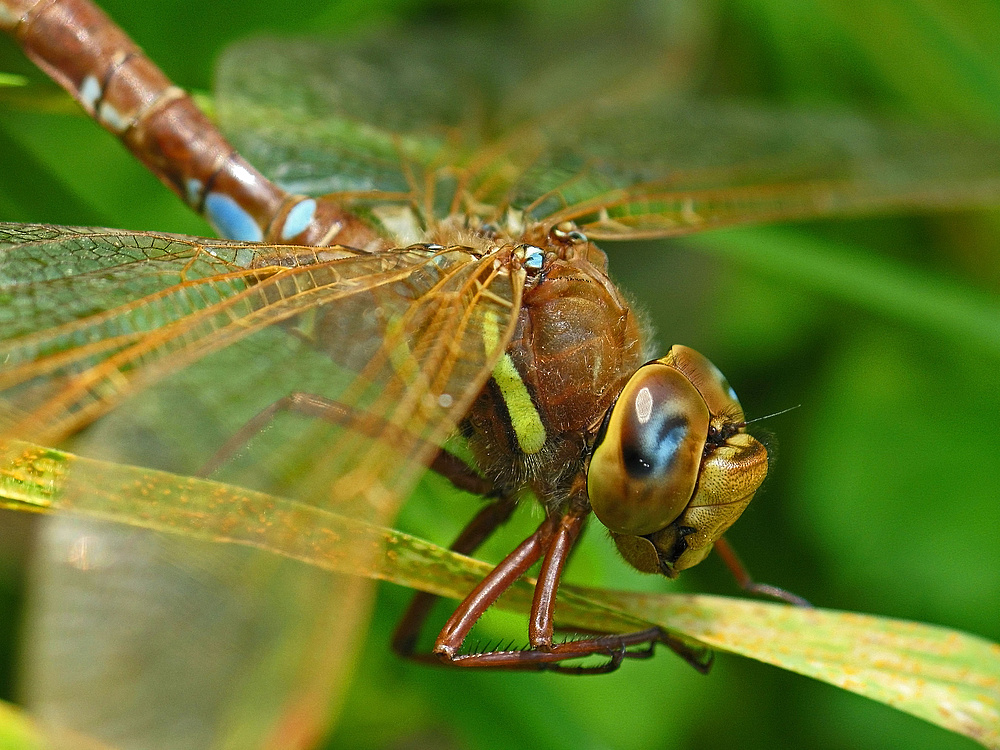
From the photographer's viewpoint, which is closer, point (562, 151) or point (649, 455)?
point (649, 455)

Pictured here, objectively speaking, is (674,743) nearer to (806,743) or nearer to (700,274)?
(806,743)

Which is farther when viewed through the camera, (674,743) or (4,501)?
(674,743)

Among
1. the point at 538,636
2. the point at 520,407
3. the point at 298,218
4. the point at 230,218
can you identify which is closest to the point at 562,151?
the point at 298,218

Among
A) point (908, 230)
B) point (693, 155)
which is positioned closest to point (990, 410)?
point (908, 230)

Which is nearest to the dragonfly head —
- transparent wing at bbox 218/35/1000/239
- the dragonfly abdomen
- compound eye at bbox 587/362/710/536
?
compound eye at bbox 587/362/710/536

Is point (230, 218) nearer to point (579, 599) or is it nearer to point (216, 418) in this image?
point (216, 418)

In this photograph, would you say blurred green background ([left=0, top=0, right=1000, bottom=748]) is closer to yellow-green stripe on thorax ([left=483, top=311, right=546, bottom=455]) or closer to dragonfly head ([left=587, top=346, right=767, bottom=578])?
yellow-green stripe on thorax ([left=483, top=311, right=546, bottom=455])
